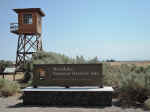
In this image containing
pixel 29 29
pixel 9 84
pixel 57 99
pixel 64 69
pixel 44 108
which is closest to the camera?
pixel 44 108

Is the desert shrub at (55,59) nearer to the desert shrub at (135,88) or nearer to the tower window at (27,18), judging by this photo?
the desert shrub at (135,88)

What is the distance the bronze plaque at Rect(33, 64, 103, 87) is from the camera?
800cm

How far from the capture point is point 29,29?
2453cm

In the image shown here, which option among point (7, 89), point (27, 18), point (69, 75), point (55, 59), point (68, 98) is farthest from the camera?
point (27, 18)

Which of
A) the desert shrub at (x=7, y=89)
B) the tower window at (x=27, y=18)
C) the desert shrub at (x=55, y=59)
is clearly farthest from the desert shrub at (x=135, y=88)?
the tower window at (x=27, y=18)

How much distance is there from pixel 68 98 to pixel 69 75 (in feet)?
3.55

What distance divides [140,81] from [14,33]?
2177 centimetres

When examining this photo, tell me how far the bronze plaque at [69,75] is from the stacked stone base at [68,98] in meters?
0.64

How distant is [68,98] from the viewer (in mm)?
7570

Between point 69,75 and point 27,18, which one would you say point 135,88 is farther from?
point 27,18

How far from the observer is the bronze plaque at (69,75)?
315 inches

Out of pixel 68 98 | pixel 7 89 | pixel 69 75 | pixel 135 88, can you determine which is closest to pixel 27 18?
pixel 7 89

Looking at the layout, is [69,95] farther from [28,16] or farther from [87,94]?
[28,16]

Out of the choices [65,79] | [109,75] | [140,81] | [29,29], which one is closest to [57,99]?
[65,79]
